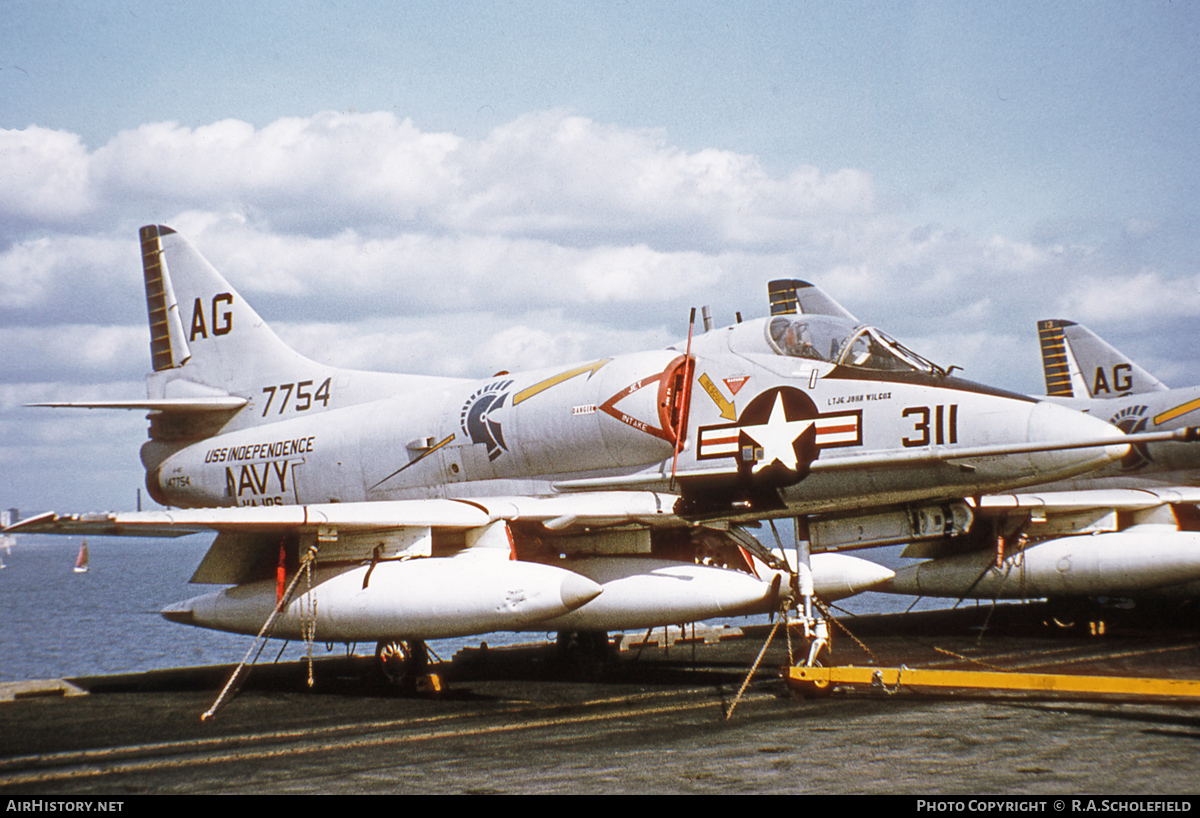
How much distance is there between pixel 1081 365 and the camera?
90.4 feet

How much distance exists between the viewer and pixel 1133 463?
21.3m

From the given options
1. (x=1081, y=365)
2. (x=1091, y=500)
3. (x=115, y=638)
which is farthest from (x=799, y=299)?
(x=115, y=638)

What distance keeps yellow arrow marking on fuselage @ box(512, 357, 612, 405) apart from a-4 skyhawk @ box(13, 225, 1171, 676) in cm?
4

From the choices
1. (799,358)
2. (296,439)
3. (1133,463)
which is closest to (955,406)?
(799,358)

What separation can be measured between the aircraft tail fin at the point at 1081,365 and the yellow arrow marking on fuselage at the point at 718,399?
1809cm

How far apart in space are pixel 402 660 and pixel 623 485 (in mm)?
3364

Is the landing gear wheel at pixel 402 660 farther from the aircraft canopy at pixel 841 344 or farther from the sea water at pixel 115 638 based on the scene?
the aircraft canopy at pixel 841 344

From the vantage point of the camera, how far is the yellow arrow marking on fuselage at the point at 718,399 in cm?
1156

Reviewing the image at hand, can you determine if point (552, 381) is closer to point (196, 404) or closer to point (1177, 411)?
point (196, 404)

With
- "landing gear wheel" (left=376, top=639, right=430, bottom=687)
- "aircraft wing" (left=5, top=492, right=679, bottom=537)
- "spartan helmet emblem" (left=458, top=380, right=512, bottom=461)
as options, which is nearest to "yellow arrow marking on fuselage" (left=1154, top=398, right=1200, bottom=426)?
"aircraft wing" (left=5, top=492, right=679, bottom=537)

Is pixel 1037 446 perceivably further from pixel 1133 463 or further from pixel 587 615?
pixel 1133 463

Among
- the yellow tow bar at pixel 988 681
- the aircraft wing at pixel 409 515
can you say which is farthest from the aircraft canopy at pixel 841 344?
the yellow tow bar at pixel 988 681

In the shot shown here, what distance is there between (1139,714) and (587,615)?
5742 mm
